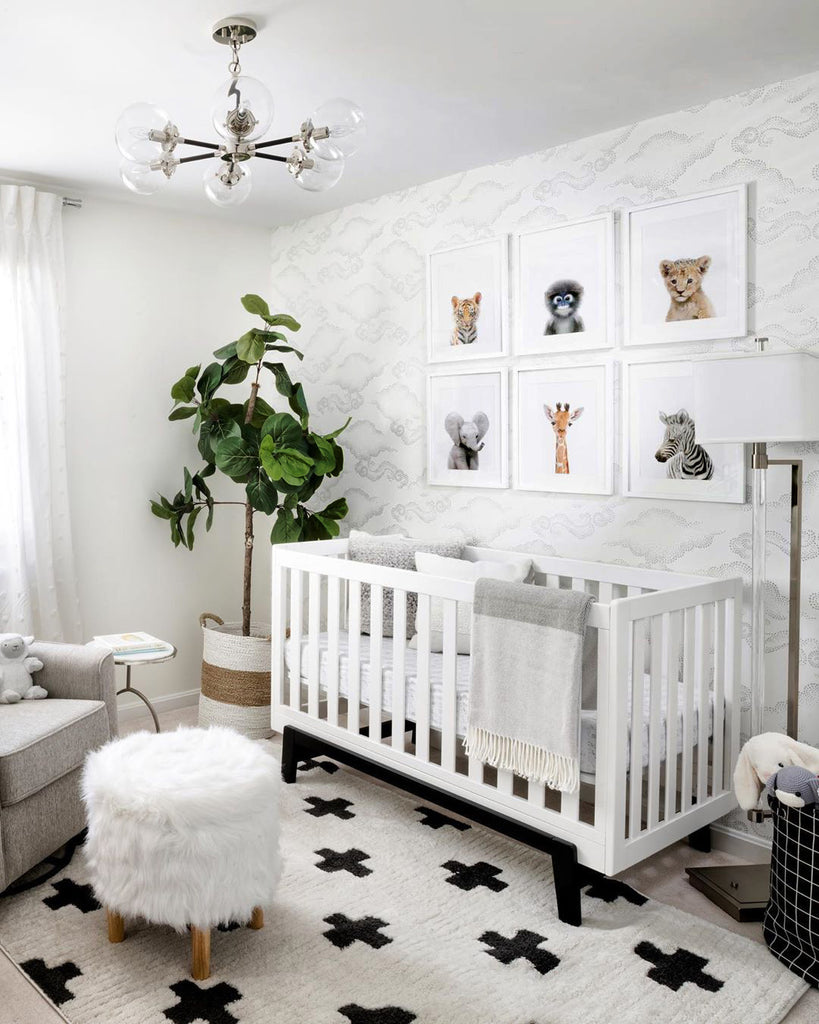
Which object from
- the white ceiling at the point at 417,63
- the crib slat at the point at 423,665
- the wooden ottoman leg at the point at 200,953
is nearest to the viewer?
the wooden ottoman leg at the point at 200,953

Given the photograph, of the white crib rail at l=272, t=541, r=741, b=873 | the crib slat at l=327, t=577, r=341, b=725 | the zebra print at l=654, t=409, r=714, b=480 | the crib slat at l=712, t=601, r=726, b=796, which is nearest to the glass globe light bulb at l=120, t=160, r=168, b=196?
the white crib rail at l=272, t=541, r=741, b=873

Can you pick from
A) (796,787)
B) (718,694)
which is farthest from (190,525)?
(796,787)

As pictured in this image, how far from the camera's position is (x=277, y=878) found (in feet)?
7.11

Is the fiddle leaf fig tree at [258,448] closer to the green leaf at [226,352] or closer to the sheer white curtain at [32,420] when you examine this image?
the green leaf at [226,352]

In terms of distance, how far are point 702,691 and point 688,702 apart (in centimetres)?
12

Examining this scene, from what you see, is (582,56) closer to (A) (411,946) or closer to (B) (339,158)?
(B) (339,158)

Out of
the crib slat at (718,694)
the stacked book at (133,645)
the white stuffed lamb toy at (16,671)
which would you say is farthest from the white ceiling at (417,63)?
the stacked book at (133,645)

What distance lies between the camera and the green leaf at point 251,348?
3.50m

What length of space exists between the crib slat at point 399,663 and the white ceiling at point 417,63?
1.55 meters

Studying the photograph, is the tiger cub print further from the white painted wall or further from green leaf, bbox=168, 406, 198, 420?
the white painted wall

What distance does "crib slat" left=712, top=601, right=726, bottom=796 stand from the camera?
2.56 m

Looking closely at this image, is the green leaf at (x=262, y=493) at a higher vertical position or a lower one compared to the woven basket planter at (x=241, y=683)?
higher

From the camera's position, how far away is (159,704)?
4.09 metres

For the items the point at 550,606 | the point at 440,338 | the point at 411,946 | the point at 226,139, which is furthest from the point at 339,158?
the point at 411,946
